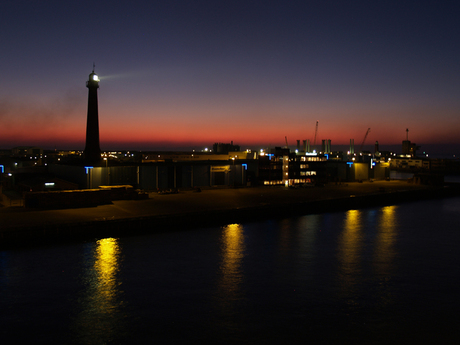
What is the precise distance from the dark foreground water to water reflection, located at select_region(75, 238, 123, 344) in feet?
0.11

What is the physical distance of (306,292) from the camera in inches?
474

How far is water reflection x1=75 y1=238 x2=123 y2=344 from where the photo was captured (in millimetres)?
9430

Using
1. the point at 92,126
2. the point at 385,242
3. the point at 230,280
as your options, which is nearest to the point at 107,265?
the point at 230,280

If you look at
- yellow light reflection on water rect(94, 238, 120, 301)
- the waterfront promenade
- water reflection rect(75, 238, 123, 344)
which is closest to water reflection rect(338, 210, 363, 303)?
the waterfront promenade

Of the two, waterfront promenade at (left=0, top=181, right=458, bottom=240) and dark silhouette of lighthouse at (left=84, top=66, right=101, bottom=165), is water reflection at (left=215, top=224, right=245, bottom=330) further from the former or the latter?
dark silhouette of lighthouse at (left=84, top=66, right=101, bottom=165)

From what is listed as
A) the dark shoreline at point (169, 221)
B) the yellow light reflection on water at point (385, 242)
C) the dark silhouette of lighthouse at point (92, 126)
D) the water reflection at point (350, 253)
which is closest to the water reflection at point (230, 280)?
the dark shoreline at point (169, 221)

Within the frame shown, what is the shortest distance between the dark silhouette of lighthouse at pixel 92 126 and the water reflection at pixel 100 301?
1931 centimetres

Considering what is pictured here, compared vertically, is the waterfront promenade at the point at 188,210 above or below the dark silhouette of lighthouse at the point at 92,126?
below

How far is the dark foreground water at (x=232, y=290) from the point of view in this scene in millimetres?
9461

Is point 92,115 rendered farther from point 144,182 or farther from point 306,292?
point 306,292

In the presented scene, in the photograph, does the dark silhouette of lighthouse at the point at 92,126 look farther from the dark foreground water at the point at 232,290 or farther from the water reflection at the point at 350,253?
the water reflection at the point at 350,253

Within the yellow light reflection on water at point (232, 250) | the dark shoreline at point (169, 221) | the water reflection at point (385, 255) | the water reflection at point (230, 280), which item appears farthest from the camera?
the dark shoreline at point (169, 221)

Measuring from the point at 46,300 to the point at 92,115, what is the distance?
25028 mm

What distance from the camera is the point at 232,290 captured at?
12180mm
